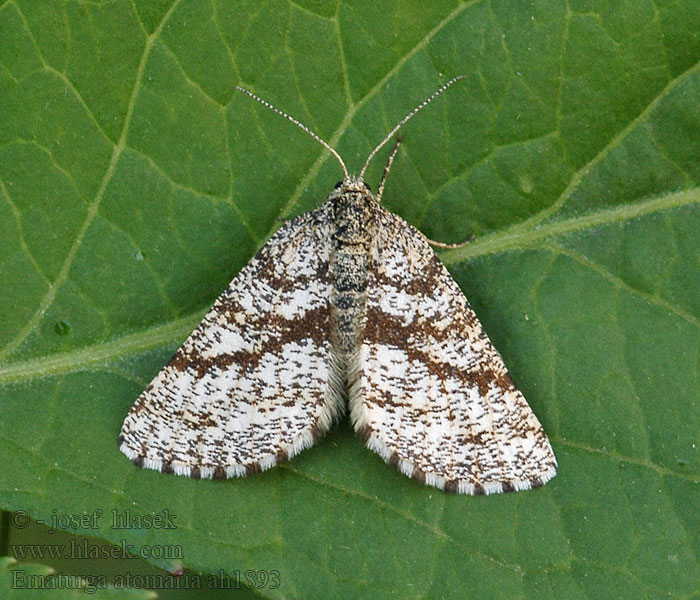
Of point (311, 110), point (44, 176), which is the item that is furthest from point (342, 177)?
point (44, 176)

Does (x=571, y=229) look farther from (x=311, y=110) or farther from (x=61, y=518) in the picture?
(x=61, y=518)

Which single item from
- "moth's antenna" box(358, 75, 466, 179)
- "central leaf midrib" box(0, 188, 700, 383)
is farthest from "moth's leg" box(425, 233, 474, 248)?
"moth's antenna" box(358, 75, 466, 179)

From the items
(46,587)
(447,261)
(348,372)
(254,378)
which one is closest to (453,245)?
(447,261)

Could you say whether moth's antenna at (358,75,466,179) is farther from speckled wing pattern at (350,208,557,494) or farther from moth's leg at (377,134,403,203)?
speckled wing pattern at (350,208,557,494)

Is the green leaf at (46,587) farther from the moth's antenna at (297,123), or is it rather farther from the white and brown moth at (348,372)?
the moth's antenna at (297,123)

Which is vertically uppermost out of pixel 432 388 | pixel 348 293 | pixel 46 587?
pixel 348 293

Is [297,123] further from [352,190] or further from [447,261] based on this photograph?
[447,261]
